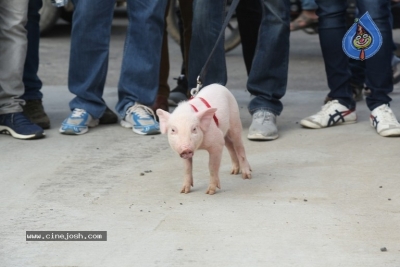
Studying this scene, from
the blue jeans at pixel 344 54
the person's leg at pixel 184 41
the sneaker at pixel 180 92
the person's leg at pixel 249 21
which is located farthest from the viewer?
the sneaker at pixel 180 92

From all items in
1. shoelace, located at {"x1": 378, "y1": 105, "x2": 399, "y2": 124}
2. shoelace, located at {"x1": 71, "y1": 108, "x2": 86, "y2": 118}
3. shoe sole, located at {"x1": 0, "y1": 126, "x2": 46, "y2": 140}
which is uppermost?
shoelace, located at {"x1": 378, "y1": 105, "x2": 399, "y2": 124}

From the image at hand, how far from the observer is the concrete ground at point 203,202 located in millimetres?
3398

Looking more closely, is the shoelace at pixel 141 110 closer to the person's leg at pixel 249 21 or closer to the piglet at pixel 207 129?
the person's leg at pixel 249 21

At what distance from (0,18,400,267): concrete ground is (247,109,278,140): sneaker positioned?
0.06 metres

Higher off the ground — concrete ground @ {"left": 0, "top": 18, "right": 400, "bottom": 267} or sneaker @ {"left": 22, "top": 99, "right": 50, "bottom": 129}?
concrete ground @ {"left": 0, "top": 18, "right": 400, "bottom": 267}

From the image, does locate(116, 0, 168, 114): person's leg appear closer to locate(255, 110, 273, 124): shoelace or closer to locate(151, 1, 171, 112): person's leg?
locate(151, 1, 171, 112): person's leg

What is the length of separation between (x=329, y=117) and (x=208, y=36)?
1026mm

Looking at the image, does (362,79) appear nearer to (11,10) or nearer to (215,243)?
(11,10)

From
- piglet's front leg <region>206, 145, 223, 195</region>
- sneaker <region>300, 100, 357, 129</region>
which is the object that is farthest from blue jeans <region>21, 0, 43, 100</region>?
piglet's front leg <region>206, 145, 223, 195</region>

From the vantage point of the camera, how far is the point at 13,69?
209 inches

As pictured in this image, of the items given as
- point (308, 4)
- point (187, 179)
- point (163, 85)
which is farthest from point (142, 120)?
point (308, 4)

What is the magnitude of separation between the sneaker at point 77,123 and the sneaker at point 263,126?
1097mm

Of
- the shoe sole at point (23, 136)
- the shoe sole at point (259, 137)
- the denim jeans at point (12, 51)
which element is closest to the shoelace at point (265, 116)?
the shoe sole at point (259, 137)

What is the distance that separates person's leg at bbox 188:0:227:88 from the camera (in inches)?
204
